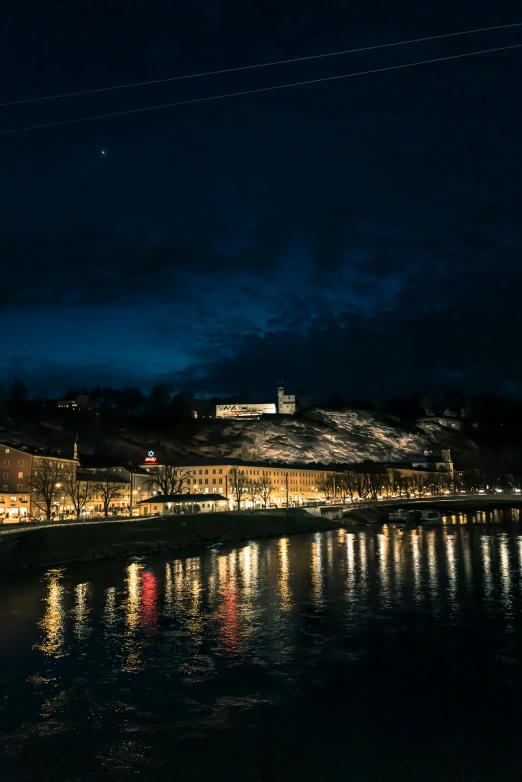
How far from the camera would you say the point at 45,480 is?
7994 centimetres

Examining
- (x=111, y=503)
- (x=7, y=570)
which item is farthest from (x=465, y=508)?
(x=7, y=570)

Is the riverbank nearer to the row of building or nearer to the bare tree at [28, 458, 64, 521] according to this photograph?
the row of building

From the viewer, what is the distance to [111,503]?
97875 mm

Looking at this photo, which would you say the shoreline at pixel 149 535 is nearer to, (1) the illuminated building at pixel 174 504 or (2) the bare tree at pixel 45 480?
(1) the illuminated building at pixel 174 504

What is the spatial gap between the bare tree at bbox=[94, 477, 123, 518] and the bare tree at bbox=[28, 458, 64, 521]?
5867 mm

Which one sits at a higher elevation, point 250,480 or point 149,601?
point 250,480

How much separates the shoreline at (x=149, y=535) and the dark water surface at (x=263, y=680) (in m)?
9.59

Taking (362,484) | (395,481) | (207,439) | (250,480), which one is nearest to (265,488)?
(250,480)

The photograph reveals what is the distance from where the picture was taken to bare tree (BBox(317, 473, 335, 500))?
14088cm

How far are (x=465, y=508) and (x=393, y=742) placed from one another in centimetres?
12403

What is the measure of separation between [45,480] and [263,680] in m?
69.9

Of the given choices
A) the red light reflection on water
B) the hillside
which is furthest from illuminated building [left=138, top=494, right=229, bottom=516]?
the hillside

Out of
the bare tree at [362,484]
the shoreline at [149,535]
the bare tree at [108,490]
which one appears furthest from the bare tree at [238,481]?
the bare tree at [362,484]

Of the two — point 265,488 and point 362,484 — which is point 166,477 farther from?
point 362,484
